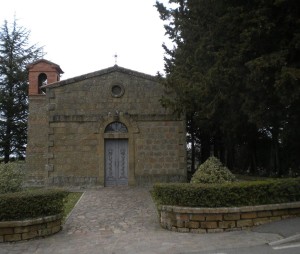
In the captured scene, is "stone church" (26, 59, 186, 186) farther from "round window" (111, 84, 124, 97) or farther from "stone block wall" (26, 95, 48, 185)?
"stone block wall" (26, 95, 48, 185)

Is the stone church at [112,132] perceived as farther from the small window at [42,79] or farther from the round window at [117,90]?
the small window at [42,79]

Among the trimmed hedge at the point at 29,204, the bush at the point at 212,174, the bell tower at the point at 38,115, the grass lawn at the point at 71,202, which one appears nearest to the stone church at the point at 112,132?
the grass lawn at the point at 71,202

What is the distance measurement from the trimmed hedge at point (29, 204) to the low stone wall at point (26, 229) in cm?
20

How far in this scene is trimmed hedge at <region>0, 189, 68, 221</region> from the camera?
32.9 ft

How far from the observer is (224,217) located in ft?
33.4

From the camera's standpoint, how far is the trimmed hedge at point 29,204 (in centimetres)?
1002

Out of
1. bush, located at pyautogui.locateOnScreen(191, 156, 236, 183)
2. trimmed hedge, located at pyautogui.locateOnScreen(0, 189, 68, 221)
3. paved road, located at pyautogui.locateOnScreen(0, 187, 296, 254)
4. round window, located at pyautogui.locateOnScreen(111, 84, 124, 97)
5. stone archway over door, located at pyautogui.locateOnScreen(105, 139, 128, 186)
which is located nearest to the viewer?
paved road, located at pyautogui.locateOnScreen(0, 187, 296, 254)

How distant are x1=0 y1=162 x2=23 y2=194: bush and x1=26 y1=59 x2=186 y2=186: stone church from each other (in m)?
7.76

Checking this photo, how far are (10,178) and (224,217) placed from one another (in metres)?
6.22

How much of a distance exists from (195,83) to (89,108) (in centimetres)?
697

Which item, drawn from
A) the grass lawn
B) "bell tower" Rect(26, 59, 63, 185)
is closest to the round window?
"bell tower" Rect(26, 59, 63, 185)

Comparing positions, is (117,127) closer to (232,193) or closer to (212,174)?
(212,174)

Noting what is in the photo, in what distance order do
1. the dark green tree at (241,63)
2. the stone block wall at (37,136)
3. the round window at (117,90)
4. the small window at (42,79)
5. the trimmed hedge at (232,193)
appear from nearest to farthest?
the trimmed hedge at (232,193)
the dark green tree at (241,63)
the round window at (117,90)
the stone block wall at (37,136)
the small window at (42,79)

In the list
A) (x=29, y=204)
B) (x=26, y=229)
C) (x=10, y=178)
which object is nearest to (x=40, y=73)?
(x=10, y=178)
